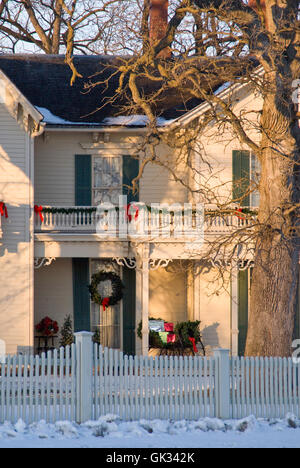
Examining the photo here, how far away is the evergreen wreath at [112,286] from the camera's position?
19703mm

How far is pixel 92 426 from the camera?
11.3m

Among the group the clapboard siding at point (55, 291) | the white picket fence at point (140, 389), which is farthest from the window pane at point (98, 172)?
Answer: the white picket fence at point (140, 389)

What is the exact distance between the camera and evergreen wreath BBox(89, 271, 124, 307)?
64.6 ft

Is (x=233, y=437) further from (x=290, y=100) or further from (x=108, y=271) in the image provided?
(x=108, y=271)

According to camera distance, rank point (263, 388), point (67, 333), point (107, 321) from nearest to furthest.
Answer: point (263, 388)
point (67, 333)
point (107, 321)

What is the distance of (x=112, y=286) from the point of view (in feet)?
65.2

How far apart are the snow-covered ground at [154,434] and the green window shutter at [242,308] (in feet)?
25.7

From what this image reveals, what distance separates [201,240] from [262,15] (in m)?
6.20

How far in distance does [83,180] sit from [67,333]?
453cm

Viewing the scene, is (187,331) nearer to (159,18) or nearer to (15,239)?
(15,239)

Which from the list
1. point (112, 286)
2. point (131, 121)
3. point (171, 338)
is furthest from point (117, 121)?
point (171, 338)

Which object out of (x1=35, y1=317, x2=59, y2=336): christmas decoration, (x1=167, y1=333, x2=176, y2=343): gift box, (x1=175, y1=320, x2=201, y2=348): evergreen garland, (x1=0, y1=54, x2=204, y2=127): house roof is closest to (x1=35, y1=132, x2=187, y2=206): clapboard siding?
(x1=0, y1=54, x2=204, y2=127): house roof

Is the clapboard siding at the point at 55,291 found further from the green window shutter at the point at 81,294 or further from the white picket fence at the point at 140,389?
the white picket fence at the point at 140,389

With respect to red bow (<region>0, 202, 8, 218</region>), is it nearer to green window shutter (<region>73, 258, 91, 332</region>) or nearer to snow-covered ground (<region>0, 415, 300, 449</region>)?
green window shutter (<region>73, 258, 91, 332</region>)
